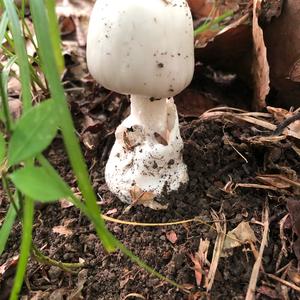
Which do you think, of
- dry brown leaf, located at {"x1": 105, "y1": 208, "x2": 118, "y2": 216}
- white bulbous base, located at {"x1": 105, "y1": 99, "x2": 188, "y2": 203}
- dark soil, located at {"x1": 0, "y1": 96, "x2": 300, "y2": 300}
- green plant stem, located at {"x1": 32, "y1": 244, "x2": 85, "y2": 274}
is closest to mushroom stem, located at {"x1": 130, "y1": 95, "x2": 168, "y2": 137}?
white bulbous base, located at {"x1": 105, "y1": 99, "x2": 188, "y2": 203}

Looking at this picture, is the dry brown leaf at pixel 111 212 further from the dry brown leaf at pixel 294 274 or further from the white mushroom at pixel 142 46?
the dry brown leaf at pixel 294 274

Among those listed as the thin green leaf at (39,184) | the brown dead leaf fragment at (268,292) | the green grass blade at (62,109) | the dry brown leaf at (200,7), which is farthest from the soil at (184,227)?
the dry brown leaf at (200,7)

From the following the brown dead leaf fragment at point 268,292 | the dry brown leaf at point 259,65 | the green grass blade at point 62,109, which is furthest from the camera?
the dry brown leaf at point 259,65

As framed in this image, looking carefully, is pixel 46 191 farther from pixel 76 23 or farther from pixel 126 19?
pixel 76 23

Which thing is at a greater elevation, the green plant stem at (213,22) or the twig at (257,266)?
the green plant stem at (213,22)

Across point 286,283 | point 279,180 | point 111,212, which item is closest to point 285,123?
point 279,180

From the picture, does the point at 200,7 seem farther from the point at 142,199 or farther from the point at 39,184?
the point at 39,184

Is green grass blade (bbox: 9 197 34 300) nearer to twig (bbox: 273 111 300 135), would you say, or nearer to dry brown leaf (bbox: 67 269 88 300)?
dry brown leaf (bbox: 67 269 88 300)
